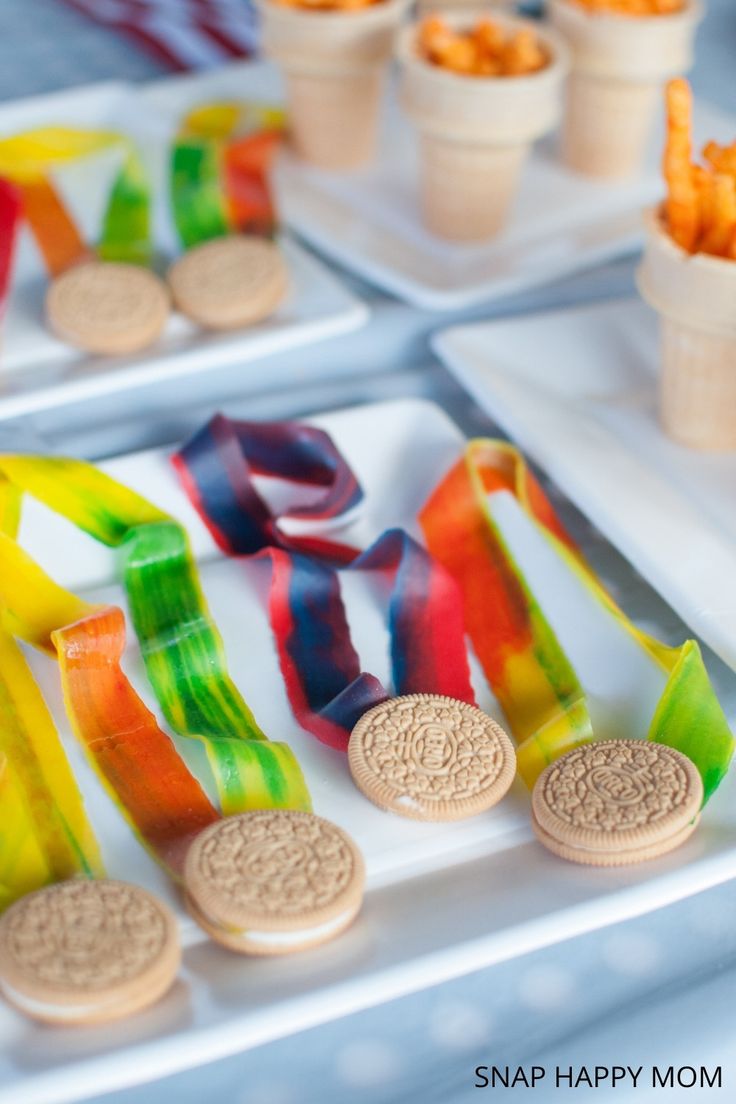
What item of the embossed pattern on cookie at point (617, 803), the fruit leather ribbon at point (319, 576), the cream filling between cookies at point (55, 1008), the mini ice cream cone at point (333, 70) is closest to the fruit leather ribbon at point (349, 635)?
the fruit leather ribbon at point (319, 576)

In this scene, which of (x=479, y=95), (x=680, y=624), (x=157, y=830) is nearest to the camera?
(x=157, y=830)

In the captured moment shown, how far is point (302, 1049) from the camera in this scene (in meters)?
0.61

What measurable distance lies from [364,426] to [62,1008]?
561 mm

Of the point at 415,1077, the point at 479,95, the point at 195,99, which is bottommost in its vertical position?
the point at 415,1077

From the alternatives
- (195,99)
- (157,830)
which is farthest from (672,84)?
(195,99)

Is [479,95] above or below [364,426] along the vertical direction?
above

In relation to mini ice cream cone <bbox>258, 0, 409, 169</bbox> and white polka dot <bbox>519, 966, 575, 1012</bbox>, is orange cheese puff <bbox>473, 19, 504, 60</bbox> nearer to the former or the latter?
mini ice cream cone <bbox>258, 0, 409, 169</bbox>

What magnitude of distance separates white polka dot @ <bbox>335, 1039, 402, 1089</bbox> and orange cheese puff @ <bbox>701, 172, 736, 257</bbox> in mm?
571

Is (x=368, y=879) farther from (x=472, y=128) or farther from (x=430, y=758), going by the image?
(x=472, y=128)

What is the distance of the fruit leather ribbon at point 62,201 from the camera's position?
1.24 meters

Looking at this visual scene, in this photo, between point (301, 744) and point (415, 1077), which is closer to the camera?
point (415, 1077)

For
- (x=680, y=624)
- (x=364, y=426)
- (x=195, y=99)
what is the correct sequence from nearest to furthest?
(x=680, y=624)
(x=364, y=426)
(x=195, y=99)

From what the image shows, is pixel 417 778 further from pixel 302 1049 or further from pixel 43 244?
pixel 43 244

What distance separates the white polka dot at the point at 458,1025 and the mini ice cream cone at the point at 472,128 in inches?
31.6
